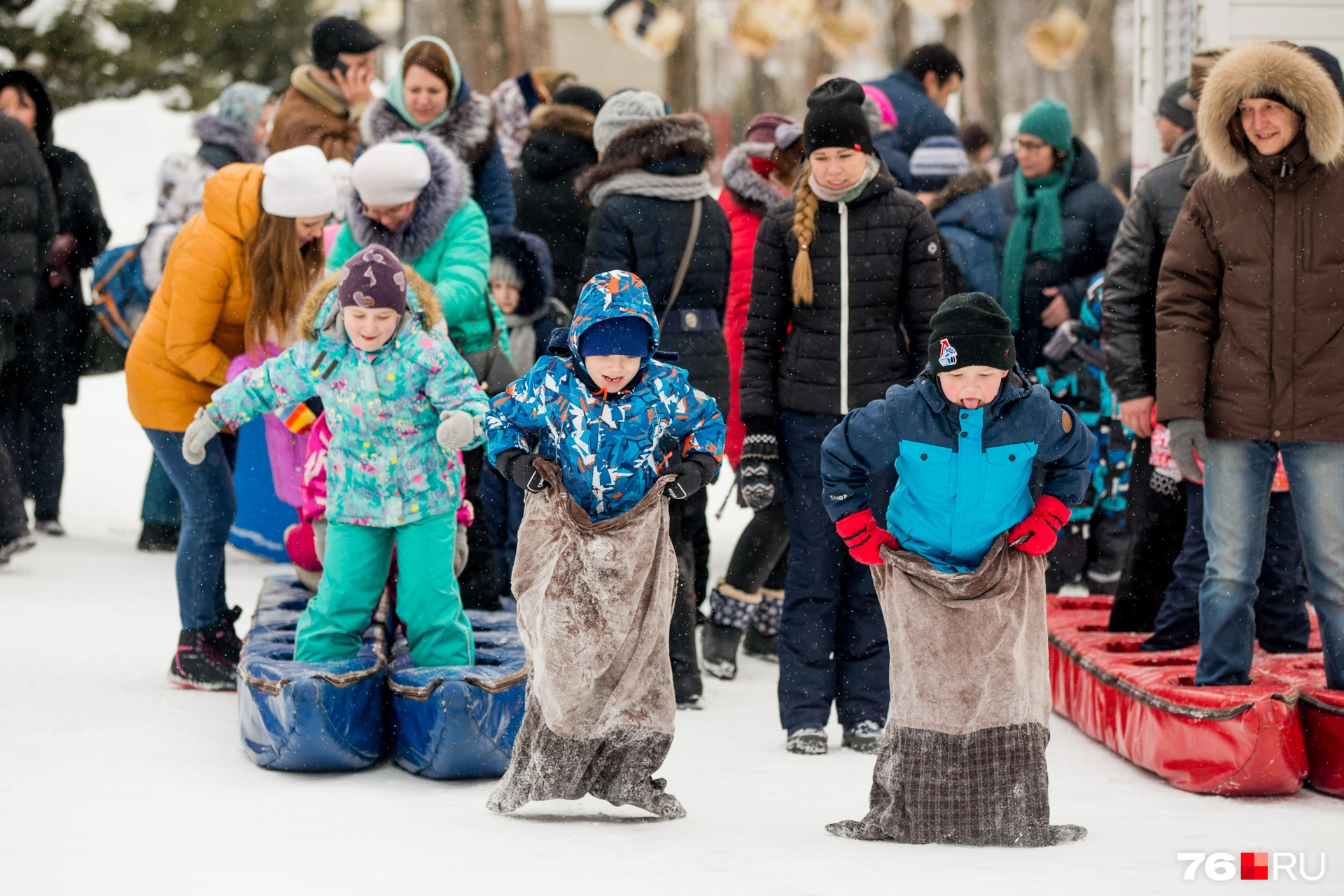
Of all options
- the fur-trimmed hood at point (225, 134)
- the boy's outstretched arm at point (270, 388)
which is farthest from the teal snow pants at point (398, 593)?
the fur-trimmed hood at point (225, 134)

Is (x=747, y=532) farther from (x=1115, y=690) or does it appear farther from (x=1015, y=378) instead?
(x=1015, y=378)

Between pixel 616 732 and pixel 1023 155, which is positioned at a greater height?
pixel 1023 155

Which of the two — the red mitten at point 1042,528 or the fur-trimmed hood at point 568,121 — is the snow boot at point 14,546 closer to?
the fur-trimmed hood at point 568,121

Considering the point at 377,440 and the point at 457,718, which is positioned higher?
the point at 377,440

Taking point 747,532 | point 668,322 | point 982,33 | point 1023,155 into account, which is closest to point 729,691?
point 747,532

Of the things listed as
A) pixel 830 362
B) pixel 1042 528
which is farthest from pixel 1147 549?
pixel 1042 528

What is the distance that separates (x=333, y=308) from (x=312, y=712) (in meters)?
1.32

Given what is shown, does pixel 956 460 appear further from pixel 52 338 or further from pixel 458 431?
pixel 52 338

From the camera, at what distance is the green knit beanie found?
26.4 feet

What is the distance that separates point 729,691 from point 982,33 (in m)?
31.2

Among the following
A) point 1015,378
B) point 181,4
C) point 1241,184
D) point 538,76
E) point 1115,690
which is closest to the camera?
point 1015,378

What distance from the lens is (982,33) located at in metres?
35.1

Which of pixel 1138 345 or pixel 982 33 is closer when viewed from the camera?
pixel 1138 345

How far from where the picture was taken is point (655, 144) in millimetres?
→ 6062
